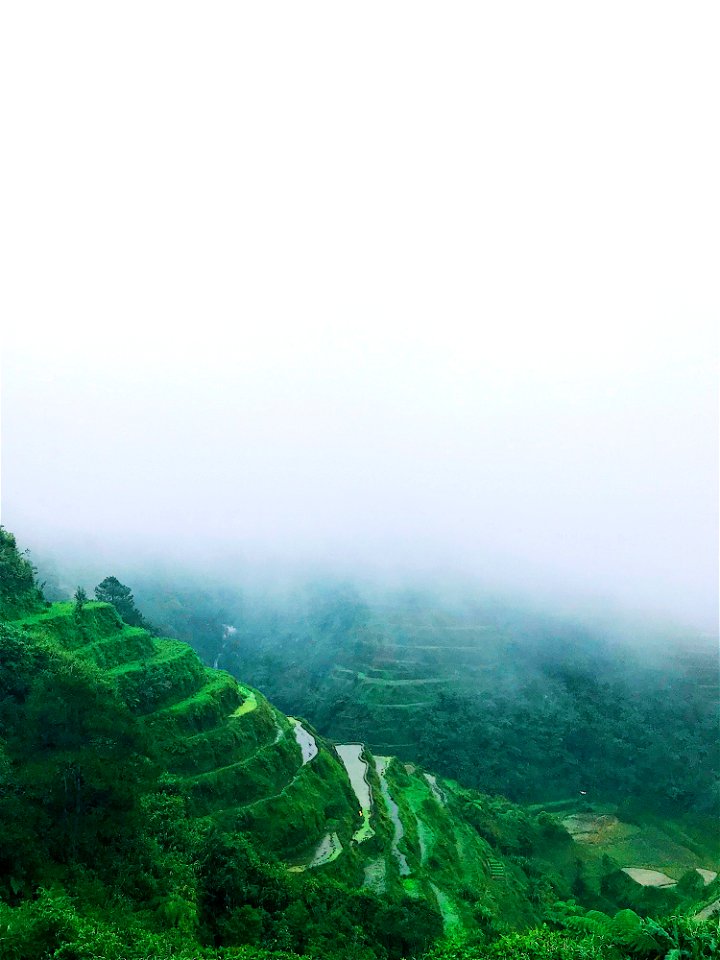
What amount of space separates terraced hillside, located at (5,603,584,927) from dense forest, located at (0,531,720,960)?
5.7 inches

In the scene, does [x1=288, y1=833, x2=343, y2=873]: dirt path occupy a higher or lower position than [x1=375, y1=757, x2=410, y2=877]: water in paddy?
higher

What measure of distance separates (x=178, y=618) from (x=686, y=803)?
9076cm

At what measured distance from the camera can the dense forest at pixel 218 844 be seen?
78.3 ft

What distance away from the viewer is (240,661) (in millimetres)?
120062

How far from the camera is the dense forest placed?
2386 centimetres

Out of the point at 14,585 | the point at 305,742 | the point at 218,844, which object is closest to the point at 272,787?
the point at 218,844

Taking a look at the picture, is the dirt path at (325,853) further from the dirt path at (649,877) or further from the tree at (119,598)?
the dirt path at (649,877)

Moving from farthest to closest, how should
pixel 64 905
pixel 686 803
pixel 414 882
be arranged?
pixel 686 803, pixel 414 882, pixel 64 905

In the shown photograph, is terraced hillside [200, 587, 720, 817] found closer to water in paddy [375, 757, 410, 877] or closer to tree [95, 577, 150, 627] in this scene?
water in paddy [375, 757, 410, 877]

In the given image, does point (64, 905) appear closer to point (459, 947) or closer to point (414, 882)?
point (459, 947)

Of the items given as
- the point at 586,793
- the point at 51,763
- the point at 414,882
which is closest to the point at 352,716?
the point at 586,793

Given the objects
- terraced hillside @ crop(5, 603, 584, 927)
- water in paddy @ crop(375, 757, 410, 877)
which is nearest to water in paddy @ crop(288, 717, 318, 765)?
terraced hillside @ crop(5, 603, 584, 927)

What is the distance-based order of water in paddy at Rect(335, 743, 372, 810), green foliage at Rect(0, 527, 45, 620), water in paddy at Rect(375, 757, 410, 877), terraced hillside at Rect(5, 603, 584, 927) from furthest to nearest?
water in paddy at Rect(335, 743, 372, 810) < water in paddy at Rect(375, 757, 410, 877) < green foliage at Rect(0, 527, 45, 620) < terraced hillside at Rect(5, 603, 584, 927)

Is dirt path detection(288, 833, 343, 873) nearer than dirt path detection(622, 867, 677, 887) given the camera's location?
Yes
